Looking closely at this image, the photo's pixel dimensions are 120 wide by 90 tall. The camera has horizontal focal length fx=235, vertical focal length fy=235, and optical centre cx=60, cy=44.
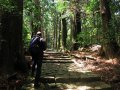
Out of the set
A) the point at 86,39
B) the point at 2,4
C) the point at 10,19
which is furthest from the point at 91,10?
the point at 2,4

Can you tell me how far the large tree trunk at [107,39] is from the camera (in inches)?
544

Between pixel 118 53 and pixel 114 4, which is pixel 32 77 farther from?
pixel 114 4

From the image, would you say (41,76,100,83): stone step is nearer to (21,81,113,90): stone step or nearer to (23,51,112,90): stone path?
(23,51,112,90): stone path

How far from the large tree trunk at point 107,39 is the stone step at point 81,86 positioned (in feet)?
14.4

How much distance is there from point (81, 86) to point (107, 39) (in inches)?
199

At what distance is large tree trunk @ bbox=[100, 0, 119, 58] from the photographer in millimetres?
13820

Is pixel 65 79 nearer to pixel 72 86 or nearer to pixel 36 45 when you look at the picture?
pixel 72 86

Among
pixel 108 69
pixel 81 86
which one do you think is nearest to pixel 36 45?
pixel 81 86

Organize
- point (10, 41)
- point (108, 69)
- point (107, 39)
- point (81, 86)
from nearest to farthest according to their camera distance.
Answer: point (81, 86) → point (10, 41) → point (108, 69) → point (107, 39)

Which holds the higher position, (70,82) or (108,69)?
(108,69)

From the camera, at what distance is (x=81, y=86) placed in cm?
959

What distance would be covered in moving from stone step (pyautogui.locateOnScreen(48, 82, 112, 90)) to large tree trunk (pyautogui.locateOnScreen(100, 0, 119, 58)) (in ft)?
14.4

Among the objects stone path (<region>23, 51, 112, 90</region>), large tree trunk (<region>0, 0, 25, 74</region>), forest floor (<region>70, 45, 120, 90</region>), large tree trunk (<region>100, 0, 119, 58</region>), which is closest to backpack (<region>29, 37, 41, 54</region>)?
large tree trunk (<region>0, 0, 25, 74</region>)

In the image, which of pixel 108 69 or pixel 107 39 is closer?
pixel 108 69
